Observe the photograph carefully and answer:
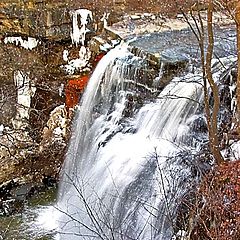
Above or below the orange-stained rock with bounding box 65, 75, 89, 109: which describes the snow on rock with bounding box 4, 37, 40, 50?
above

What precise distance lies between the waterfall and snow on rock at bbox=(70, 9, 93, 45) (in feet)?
6.04

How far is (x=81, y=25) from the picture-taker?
530 inches

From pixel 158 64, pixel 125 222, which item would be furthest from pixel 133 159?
pixel 158 64

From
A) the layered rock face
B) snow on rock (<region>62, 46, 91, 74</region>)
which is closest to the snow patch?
the layered rock face

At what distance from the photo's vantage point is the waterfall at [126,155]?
26.2ft

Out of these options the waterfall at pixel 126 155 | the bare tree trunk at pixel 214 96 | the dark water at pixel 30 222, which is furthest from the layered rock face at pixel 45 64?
the bare tree trunk at pixel 214 96

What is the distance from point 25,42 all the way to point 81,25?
1590 millimetres

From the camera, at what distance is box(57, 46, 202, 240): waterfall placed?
8.00 meters

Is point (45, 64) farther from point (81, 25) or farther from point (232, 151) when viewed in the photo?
point (232, 151)

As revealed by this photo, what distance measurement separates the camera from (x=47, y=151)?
12641mm

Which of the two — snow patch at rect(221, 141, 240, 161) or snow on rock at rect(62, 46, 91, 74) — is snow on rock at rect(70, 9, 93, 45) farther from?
snow patch at rect(221, 141, 240, 161)

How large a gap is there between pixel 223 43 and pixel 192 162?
4.18 m

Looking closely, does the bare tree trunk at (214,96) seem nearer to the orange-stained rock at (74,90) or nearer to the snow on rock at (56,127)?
the orange-stained rock at (74,90)

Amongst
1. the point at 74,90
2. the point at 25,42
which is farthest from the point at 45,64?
the point at 74,90
